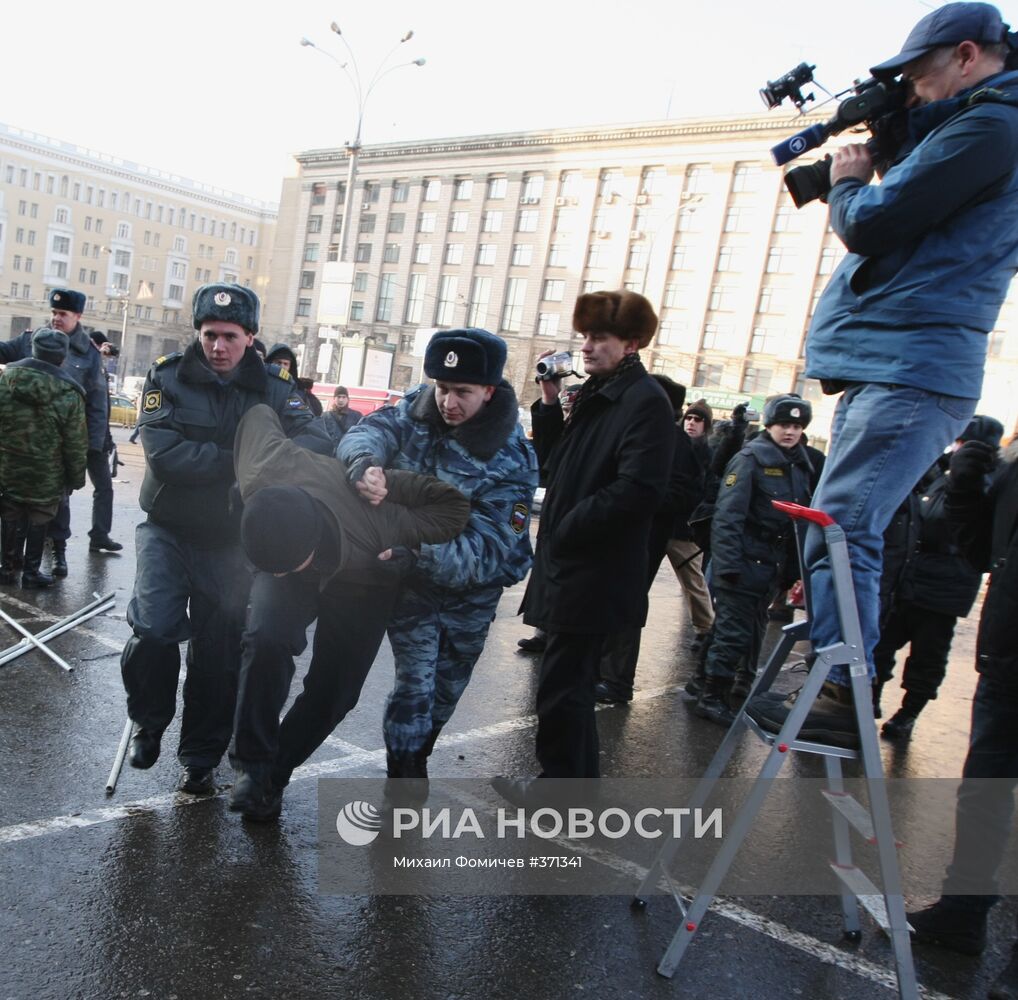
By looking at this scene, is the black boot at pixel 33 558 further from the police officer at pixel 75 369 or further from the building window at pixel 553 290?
the building window at pixel 553 290

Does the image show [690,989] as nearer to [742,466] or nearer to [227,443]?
[227,443]

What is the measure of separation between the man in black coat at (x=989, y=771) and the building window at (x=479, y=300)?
242ft

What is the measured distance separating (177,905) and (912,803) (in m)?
3.72

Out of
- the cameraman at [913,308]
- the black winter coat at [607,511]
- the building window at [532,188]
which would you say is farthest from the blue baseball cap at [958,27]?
the building window at [532,188]

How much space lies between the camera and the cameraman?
2.58m

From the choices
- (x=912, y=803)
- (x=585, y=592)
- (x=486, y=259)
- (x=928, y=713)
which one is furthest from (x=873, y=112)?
(x=486, y=259)

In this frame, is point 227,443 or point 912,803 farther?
point 912,803

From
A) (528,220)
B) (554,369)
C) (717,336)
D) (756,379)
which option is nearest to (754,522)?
(554,369)

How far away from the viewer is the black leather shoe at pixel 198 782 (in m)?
3.67

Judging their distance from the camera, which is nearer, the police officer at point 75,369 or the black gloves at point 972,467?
the black gloves at point 972,467

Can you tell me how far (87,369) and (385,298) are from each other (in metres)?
76.3

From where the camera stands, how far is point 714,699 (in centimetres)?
582

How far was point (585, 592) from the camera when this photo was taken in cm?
360

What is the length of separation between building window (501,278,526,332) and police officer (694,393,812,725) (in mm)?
69423
